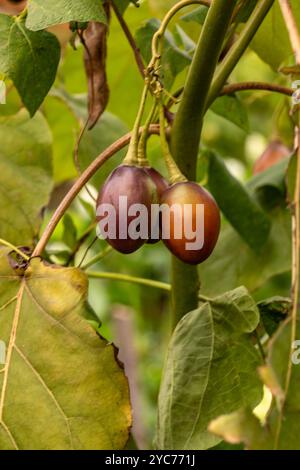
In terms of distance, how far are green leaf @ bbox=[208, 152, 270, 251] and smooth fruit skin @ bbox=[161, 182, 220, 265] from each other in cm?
40

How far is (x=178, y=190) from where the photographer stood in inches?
26.3

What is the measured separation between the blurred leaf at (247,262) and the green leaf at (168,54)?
0.29 meters

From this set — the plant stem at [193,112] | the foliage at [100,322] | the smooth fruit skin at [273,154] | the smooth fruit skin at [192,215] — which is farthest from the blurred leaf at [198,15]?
the smooth fruit skin at [273,154]

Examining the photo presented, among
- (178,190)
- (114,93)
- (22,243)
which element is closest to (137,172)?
(178,190)

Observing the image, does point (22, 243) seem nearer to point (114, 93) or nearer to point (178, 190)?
point (178, 190)

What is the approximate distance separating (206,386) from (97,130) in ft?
1.30

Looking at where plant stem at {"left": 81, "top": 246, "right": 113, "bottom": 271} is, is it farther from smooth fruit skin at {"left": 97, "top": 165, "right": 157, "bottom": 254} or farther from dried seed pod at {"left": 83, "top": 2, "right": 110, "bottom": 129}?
smooth fruit skin at {"left": 97, "top": 165, "right": 157, "bottom": 254}

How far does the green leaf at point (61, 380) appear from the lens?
66 cm

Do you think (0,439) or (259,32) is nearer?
(0,439)

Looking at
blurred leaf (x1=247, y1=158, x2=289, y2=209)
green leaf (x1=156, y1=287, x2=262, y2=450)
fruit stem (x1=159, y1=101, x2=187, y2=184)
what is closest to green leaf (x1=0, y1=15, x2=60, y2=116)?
fruit stem (x1=159, y1=101, x2=187, y2=184)

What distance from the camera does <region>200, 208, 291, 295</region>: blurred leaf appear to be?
110 cm

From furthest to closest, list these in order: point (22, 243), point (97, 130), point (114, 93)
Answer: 1. point (114, 93)
2. point (97, 130)
3. point (22, 243)

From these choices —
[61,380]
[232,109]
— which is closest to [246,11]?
[232,109]

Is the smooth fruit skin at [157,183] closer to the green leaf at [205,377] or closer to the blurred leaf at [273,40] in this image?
the green leaf at [205,377]
